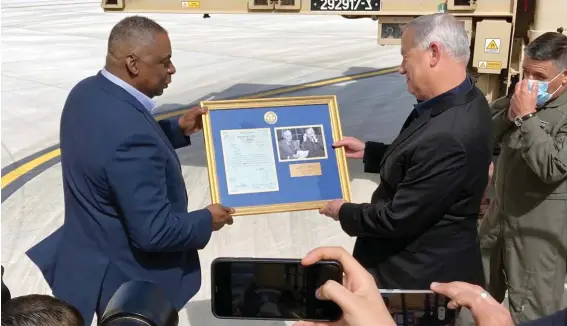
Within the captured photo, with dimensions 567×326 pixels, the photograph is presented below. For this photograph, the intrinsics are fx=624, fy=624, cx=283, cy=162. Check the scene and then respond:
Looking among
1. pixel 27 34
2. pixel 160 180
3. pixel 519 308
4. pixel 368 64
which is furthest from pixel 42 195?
pixel 27 34

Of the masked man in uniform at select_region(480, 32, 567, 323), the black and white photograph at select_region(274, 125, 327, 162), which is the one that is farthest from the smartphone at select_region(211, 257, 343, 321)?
the masked man in uniform at select_region(480, 32, 567, 323)

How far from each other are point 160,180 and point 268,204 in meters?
0.83

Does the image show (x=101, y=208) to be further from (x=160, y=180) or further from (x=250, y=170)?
(x=250, y=170)

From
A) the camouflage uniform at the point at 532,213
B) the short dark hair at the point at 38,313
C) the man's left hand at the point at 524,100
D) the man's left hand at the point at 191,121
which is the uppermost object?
the man's left hand at the point at 524,100

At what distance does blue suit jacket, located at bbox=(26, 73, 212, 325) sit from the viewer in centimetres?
244

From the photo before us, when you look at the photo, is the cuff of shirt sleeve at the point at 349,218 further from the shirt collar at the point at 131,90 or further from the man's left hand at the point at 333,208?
the shirt collar at the point at 131,90

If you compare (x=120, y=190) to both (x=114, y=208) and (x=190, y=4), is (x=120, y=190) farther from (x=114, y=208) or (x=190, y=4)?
(x=190, y=4)

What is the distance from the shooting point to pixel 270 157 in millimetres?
3250

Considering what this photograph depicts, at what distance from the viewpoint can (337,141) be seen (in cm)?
338

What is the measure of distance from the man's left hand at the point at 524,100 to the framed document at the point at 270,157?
3.08 feet

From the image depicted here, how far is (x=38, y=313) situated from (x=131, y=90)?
1321 mm

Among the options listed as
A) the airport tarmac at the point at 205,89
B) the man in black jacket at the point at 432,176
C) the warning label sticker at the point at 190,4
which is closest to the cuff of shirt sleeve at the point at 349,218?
the man in black jacket at the point at 432,176

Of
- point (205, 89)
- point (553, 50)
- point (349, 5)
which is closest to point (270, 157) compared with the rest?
point (553, 50)

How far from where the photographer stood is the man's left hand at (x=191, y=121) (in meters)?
3.29
